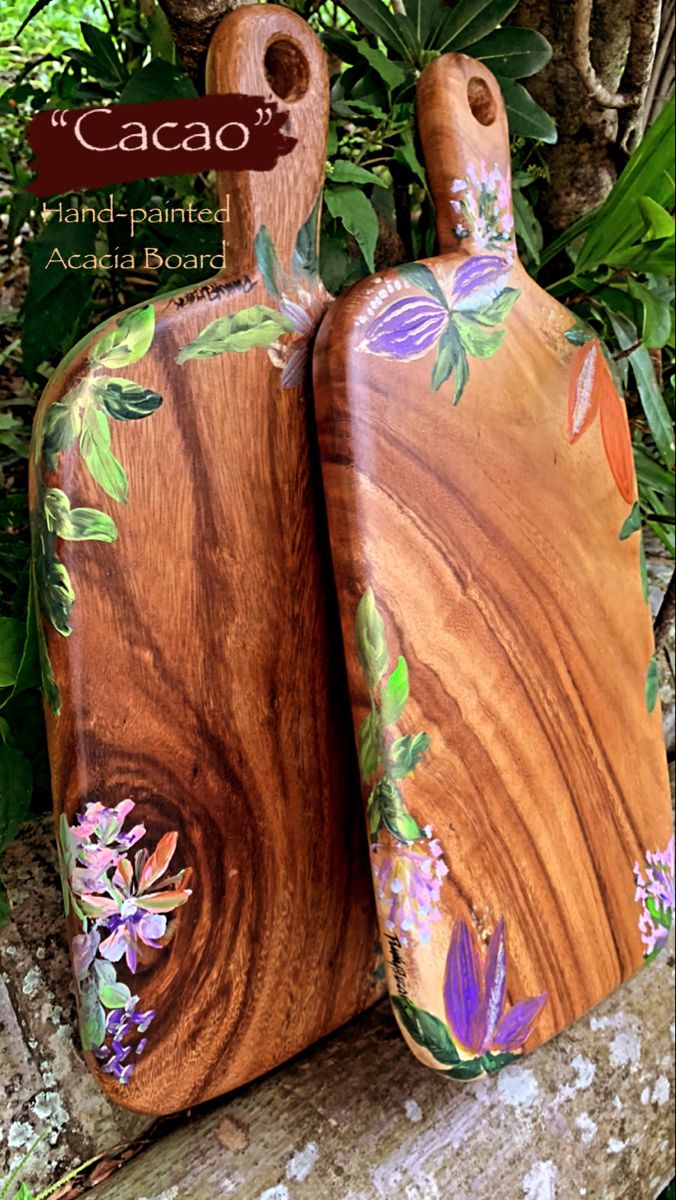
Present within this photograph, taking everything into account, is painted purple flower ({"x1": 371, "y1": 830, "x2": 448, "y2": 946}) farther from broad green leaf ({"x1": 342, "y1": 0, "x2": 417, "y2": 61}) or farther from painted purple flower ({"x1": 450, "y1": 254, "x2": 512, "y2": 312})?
broad green leaf ({"x1": 342, "y1": 0, "x2": 417, "y2": 61})

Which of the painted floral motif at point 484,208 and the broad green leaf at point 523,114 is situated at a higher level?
the broad green leaf at point 523,114

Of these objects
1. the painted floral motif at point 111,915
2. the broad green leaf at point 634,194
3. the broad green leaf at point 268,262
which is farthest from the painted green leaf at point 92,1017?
the broad green leaf at point 634,194

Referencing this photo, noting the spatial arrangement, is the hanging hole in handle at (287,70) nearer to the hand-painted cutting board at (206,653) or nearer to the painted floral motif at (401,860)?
the hand-painted cutting board at (206,653)

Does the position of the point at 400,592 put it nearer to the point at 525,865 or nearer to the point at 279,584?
the point at 279,584

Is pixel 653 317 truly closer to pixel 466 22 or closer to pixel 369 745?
pixel 466 22

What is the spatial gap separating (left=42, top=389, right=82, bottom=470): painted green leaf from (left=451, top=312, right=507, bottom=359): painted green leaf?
0.25 m

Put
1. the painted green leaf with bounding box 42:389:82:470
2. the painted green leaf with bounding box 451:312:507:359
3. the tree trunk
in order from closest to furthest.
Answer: the painted green leaf with bounding box 42:389:82:470 < the painted green leaf with bounding box 451:312:507:359 < the tree trunk

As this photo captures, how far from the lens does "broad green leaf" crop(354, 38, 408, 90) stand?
0.62 metres

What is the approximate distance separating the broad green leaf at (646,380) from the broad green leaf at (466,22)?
0.23 metres

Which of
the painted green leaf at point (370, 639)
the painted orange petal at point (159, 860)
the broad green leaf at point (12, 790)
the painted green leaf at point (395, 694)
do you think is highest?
the painted green leaf at point (370, 639)

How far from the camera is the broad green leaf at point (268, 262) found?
1.85ft

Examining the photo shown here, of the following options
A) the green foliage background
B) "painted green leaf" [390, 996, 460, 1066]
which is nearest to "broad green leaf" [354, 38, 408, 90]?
the green foliage background

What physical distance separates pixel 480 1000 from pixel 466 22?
0.66 meters

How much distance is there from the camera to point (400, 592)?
1.82ft
